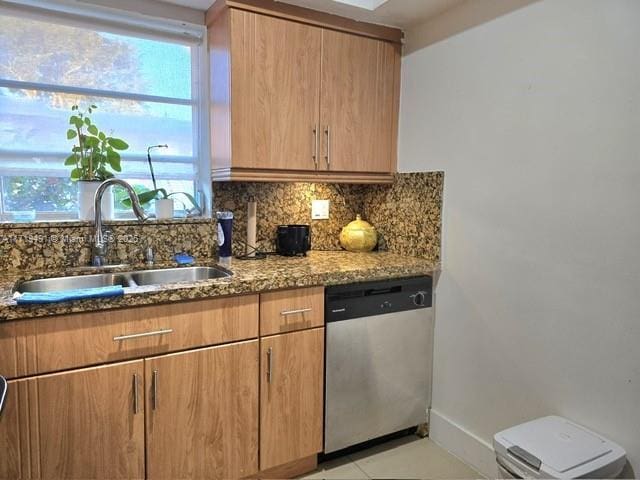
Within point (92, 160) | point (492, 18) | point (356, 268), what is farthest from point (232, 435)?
point (492, 18)

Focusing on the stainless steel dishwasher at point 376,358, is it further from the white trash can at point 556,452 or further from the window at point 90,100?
the window at point 90,100

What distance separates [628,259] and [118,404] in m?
1.76

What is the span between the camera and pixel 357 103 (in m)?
2.26

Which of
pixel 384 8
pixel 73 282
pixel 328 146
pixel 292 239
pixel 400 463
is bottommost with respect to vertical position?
pixel 400 463

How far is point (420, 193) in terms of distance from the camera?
2.29m

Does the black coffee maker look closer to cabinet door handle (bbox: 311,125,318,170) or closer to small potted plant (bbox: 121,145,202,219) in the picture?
cabinet door handle (bbox: 311,125,318,170)

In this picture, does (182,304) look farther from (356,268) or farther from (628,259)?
(628,259)

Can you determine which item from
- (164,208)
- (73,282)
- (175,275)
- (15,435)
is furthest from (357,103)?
(15,435)

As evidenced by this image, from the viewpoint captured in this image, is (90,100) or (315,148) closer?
(90,100)

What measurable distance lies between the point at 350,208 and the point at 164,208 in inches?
41.6

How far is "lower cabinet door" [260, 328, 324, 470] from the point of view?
5.99 feet

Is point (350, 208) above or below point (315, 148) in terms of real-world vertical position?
below

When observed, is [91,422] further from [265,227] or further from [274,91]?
[274,91]

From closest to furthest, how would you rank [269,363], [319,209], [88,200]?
[269,363] < [88,200] < [319,209]
